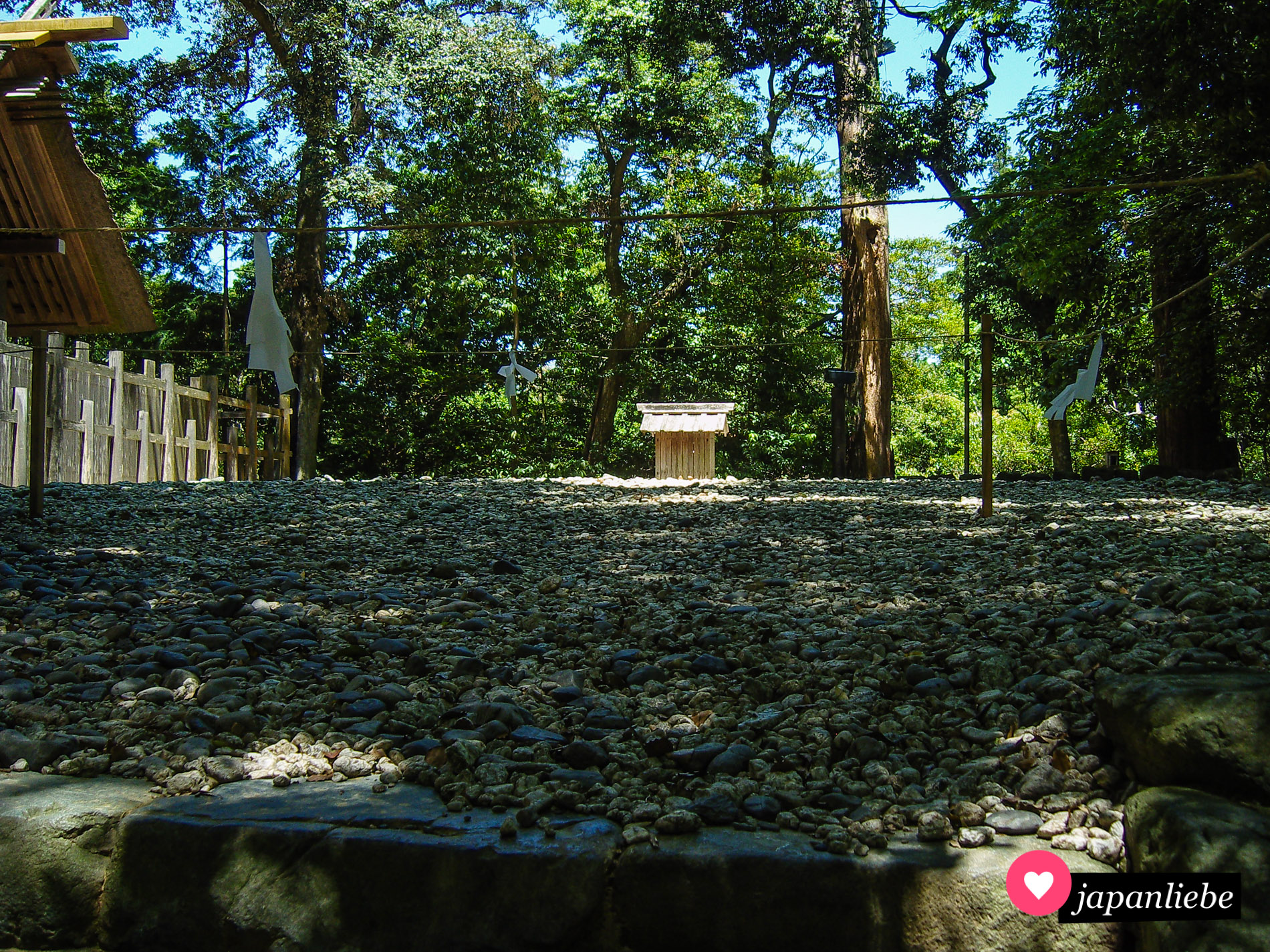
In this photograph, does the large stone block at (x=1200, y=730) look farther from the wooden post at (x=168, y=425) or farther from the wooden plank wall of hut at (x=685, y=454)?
the wooden plank wall of hut at (x=685, y=454)

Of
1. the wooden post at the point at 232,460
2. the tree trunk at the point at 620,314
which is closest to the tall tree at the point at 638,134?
the tree trunk at the point at 620,314

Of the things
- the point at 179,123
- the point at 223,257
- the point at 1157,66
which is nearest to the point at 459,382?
the point at 223,257

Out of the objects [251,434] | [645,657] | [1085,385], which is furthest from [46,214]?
[1085,385]

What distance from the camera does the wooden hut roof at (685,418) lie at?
15.6 m

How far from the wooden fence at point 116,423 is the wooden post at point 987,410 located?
7.31 metres

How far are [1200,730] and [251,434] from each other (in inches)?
532

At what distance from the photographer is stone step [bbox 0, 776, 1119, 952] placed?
1.89 meters

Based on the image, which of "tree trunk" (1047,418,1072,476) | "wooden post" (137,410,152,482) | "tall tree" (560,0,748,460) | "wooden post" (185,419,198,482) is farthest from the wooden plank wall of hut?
"tree trunk" (1047,418,1072,476)

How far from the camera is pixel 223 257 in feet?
75.0

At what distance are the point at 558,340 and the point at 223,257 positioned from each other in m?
8.96

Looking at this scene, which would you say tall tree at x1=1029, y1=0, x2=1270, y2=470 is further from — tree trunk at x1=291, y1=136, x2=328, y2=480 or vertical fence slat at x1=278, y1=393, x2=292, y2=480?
tree trunk at x1=291, y1=136, x2=328, y2=480

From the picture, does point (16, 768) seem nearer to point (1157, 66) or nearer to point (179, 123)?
point (1157, 66)

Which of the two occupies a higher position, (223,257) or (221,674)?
(223,257)

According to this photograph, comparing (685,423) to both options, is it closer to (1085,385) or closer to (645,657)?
(1085,385)
